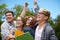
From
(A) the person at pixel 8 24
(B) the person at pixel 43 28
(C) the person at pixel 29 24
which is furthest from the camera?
(A) the person at pixel 8 24

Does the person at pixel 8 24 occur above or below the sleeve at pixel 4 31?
above

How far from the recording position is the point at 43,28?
3.03m

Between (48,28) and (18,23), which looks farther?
(18,23)

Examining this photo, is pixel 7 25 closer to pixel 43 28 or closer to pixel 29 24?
pixel 29 24

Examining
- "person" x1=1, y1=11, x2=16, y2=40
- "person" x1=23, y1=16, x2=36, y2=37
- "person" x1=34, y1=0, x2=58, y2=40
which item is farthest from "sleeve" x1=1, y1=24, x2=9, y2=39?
"person" x1=34, y1=0, x2=58, y2=40

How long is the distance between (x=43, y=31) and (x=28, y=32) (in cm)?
29

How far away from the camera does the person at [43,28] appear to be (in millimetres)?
2945

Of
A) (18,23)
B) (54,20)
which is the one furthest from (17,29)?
(54,20)

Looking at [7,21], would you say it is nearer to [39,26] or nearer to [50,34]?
[39,26]

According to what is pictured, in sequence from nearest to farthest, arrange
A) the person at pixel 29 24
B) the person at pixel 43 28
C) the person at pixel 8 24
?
the person at pixel 43 28, the person at pixel 29 24, the person at pixel 8 24

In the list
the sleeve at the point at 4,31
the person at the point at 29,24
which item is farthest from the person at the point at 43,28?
the sleeve at the point at 4,31

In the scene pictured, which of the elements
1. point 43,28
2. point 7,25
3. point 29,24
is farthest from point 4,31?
point 43,28

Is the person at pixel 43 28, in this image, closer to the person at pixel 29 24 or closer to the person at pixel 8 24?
the person at pixel 29 24

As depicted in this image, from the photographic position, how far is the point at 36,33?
10.2ft
